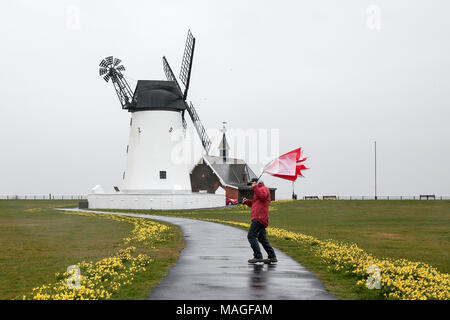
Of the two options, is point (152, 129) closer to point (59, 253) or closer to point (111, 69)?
point (111, 69)

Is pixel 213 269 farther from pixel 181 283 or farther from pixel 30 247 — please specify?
pixel 30 247

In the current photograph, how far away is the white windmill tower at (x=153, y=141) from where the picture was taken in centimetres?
5928

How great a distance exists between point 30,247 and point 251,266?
40.0 ft

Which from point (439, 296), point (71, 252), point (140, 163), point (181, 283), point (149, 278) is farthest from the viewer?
point (140, 163)

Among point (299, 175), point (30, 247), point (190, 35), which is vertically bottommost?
point (30, 247)

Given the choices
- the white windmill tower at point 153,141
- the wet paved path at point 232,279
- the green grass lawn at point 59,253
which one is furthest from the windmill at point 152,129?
the wet paved path at point 232,279

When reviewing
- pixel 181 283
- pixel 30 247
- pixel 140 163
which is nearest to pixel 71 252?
pixel 30 247

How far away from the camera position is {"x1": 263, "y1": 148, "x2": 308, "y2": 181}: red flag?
52.2 ft

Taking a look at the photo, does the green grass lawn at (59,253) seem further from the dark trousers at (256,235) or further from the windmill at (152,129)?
the windmill at (152,129)

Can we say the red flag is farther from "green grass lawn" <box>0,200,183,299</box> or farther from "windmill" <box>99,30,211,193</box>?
"windmill" <box>99,30,211,193</box>

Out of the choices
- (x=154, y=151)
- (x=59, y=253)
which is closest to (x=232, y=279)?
(x=59, y=253)

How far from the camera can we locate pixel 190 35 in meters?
61.6

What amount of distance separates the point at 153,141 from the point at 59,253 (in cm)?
3849

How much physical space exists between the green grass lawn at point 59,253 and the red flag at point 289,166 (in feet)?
13.0
